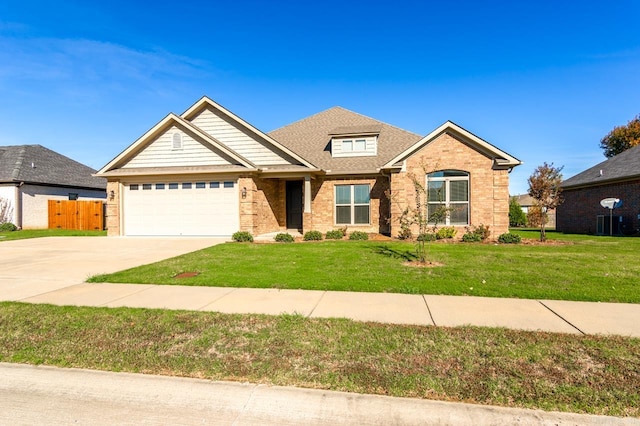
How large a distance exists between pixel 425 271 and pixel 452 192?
8125mm

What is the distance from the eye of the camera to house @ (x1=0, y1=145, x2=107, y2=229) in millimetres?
22531

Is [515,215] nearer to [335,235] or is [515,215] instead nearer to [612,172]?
[612,172]

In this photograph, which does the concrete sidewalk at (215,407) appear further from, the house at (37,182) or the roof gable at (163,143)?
the house at (37,182)

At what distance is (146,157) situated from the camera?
55.7 ft

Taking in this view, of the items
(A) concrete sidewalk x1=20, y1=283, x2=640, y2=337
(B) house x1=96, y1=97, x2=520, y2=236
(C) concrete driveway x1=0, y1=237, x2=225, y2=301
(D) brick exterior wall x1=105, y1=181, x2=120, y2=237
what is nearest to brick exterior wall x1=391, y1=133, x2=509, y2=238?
(B) house x1=96, y1=97, x2=520, y2=236

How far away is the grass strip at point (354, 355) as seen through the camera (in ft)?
10.4

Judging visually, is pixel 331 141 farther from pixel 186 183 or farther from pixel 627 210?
pixel 627 210

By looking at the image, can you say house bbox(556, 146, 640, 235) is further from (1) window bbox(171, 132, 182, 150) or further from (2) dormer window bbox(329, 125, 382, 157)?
(1) window bbox(171, 132, 182, 150)

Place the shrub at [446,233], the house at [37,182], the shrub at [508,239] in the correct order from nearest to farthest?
the shrub at [508,239]
the shrub at [446,233]
the house at [37,182]

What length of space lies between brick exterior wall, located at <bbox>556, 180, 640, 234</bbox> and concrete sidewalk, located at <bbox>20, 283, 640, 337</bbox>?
18188mm

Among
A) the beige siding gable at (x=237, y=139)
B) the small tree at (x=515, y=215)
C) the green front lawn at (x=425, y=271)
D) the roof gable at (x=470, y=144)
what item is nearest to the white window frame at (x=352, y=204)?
the roof gable at (x=470, y=144)

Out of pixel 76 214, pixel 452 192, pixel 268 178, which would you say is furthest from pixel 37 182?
pixel 452 192

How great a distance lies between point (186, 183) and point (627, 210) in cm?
2438

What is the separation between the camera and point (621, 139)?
41.8 metres
